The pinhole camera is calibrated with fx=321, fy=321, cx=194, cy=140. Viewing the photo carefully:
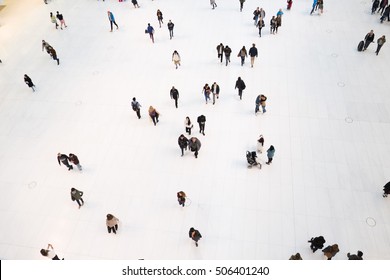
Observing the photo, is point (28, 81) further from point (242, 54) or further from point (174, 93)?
point (242, 54)

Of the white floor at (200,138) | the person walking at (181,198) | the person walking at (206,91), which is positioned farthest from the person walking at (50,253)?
Result: the person walking at (206,91)

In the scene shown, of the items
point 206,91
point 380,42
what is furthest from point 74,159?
point 380,42

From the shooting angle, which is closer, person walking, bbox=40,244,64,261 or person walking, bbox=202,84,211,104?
person walking, bbox=40,244,64,261

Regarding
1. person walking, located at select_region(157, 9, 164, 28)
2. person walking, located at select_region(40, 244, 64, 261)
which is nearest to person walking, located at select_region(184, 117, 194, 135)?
person walking, located at select_region(40, 244, 64, 261)

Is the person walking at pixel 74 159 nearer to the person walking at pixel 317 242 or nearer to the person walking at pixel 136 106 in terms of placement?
the person walking at pixel 136 106

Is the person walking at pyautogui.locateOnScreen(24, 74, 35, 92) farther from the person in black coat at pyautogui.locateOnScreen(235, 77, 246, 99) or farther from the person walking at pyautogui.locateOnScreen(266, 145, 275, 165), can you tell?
the person walking at pyautogui.locateOnScreen(266, 145, 275, 165)
